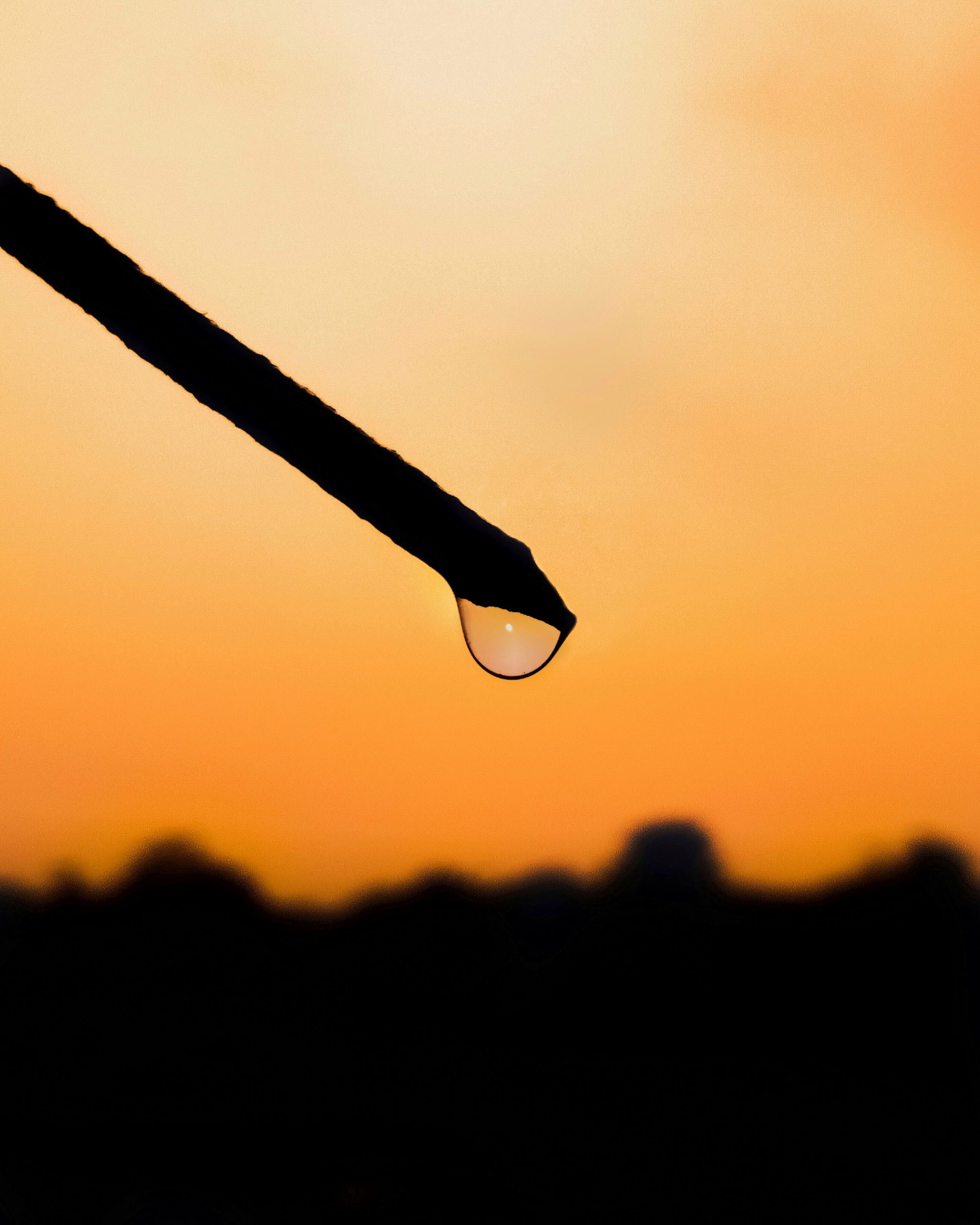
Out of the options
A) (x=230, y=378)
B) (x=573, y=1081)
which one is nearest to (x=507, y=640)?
(x=230, y=378)

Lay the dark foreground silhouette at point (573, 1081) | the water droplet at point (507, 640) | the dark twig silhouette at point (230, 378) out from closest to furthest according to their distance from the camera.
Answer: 1. the dark twig silhouette at point (230, 378)
2. the water droplet at point (507, 640)
3. the dark foreground silhouette at point (573, 1081)

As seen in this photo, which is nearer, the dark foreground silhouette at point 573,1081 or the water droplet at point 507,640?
the water droplet at point 507,640

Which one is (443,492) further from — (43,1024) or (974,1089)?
(43,1024)

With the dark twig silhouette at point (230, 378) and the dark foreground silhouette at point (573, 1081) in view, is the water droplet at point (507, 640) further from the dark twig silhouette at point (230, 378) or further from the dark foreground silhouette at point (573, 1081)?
the dark foreground silhouette at point (573, 1081)

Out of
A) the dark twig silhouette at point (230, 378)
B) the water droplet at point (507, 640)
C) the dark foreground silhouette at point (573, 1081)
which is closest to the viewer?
the dark twig silhouette at point (230, 378)

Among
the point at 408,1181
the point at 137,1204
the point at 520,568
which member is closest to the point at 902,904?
the point at 408,1181

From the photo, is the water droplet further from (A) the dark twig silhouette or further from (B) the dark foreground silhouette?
(B) the dark foreground silhouette

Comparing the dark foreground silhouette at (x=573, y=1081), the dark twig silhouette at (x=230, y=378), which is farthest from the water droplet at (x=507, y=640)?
the dark foreground silhouette at (x=573, y=1081)
